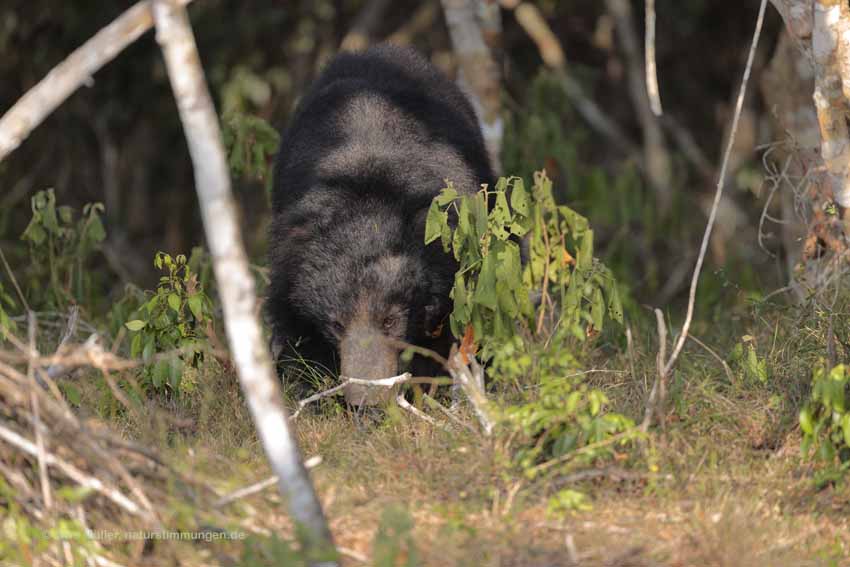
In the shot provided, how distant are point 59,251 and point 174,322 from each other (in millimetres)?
1625

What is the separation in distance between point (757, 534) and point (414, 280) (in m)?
2.01

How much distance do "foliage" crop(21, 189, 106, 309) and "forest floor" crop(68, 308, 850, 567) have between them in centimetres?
165

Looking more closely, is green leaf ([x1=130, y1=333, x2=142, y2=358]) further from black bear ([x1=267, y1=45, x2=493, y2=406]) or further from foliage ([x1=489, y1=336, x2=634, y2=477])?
foliage ([x1=489, y1=336, x2=634, y2=477])

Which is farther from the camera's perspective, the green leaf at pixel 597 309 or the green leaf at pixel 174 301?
the green leaf at pixel 174 301

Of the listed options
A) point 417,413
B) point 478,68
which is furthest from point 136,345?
point 478,68

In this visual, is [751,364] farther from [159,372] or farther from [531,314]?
[159,372]

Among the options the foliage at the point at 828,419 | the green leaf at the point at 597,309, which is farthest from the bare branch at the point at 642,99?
the foliage at the point at 828,419

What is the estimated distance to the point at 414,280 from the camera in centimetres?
499

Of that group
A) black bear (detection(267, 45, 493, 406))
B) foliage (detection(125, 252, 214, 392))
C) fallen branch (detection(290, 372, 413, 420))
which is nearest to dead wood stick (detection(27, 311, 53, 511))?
fallen branch (detection(290, 372, 413, 420))

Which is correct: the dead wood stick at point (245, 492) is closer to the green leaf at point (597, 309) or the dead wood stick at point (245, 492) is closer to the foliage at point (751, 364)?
A: the green leaf at point (597, 309)

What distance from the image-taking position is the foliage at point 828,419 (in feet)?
11.6

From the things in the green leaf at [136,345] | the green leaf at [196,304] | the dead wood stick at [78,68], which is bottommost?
the green leaf at [136,345]

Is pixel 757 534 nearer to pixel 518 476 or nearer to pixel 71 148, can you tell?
pixel 518 476

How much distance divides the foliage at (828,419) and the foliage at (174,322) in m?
2.15
